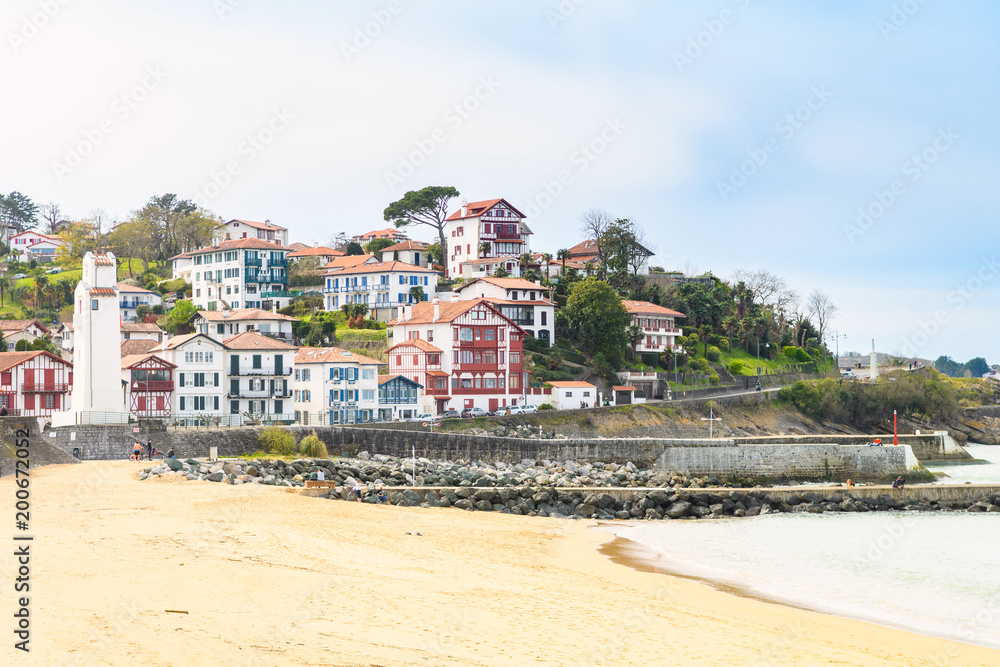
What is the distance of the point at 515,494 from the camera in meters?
36.9

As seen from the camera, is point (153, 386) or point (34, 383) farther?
point (153, 386)

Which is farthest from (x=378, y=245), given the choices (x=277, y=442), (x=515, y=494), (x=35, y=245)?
(x=515, y=494)

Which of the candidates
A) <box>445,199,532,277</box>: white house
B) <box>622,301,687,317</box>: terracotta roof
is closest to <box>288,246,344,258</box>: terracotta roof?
<box>445,199,532,277</box>: white house

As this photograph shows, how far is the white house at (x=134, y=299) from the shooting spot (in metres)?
84.4

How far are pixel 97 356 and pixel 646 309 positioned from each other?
52568mm

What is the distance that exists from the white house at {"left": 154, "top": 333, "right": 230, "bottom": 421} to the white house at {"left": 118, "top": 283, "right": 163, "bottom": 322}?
33.4 meters

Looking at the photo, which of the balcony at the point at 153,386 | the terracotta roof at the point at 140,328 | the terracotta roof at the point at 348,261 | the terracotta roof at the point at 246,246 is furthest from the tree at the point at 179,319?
the balcony at the point at 153,386

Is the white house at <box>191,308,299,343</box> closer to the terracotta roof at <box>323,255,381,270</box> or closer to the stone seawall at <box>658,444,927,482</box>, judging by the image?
the terracotta roof at <box>323,255,381,270</box>

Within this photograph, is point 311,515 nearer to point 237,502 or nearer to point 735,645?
point 237,502

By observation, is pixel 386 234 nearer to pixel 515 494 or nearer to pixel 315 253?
pixel 315 253

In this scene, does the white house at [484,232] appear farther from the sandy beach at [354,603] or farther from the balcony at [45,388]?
the sandy beach at [354,603]

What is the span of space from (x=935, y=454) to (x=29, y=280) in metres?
82.4

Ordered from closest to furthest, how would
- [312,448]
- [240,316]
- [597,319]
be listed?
[312,448], [240,316], [597,319]

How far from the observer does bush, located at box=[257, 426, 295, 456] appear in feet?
142
